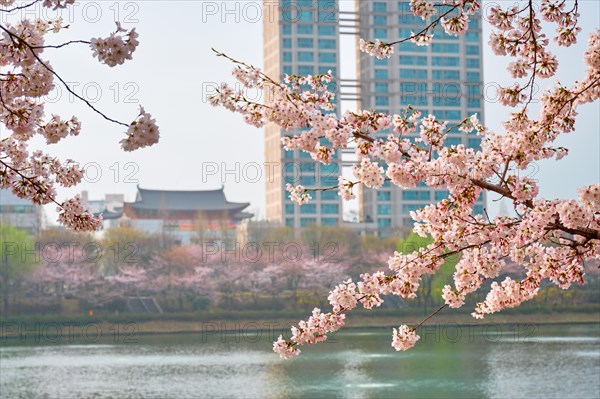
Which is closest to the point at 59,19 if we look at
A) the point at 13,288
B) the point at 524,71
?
the point at 524,71

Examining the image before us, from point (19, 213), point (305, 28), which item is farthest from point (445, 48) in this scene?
point (19, 213)

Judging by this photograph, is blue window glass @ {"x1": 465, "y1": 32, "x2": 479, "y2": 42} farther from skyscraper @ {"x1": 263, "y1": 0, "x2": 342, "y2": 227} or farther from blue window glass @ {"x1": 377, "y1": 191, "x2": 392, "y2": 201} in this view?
blue window glass @ {"x1": 377, "y1": 191, "x2": 392, "y2": 201}

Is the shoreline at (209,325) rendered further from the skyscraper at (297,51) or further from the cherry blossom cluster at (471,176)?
the cherry blossom cluster at (471,176)

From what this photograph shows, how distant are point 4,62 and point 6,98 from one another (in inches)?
6.5

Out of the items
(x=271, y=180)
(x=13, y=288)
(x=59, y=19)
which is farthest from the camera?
(x=271, y=180)

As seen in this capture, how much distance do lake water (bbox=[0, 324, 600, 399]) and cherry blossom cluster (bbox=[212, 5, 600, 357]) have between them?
14.4m

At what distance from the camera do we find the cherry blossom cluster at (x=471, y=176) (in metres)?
4.50

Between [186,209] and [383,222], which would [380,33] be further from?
[186,209]

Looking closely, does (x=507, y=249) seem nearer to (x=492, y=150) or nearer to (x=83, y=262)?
(x=492, y=150)

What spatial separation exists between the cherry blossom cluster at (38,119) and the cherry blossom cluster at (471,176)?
93 cm

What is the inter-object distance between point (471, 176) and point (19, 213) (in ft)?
181

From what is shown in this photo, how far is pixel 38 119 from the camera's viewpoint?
13.7 feet

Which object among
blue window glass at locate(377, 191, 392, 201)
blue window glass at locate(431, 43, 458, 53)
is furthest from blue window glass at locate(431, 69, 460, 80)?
blue window glass at locate(377, 191, 392, 201)

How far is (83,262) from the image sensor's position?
44094 mm
